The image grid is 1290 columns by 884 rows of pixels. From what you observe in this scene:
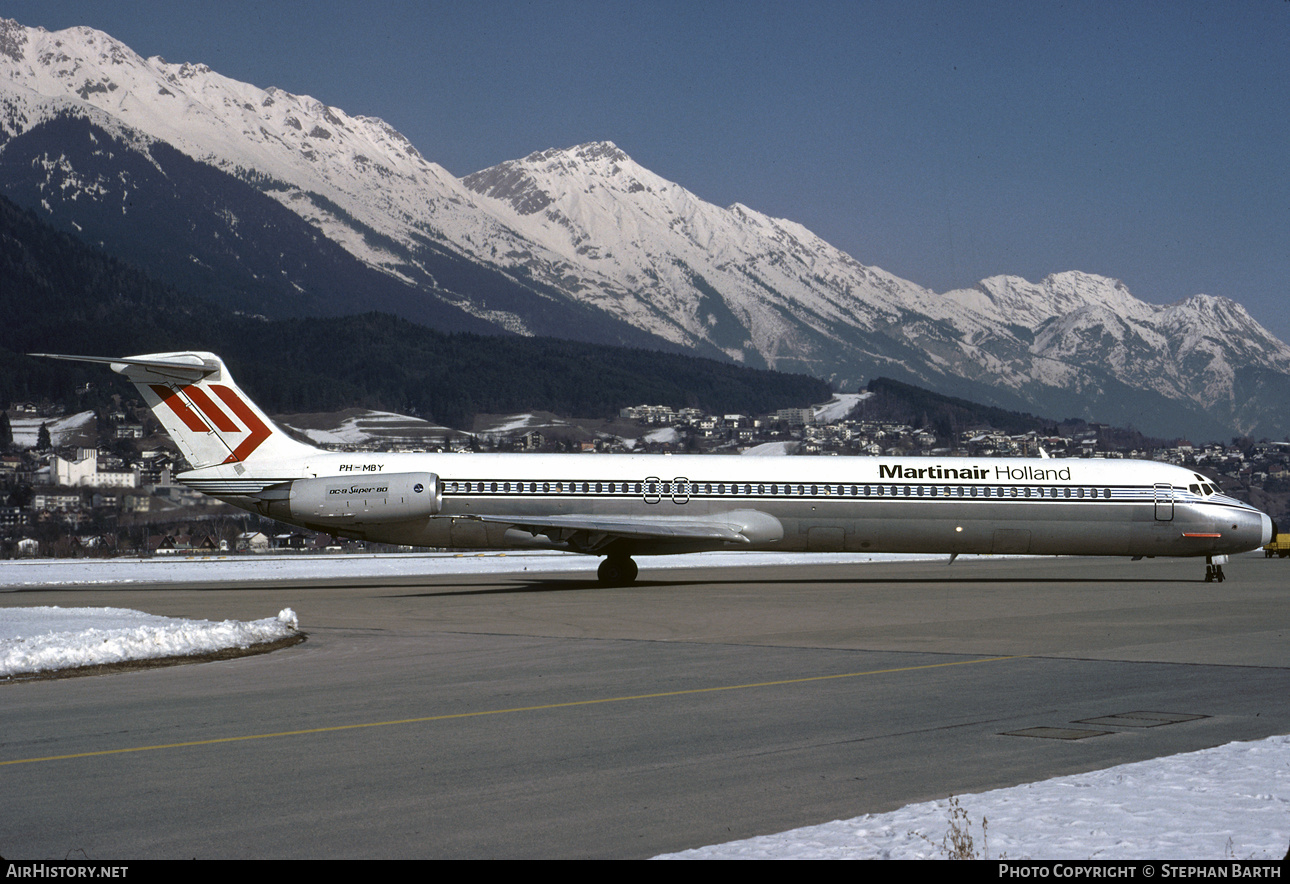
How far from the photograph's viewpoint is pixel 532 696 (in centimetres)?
1448

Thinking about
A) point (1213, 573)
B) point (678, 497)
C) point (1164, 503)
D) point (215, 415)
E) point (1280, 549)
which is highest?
point (215, 415)

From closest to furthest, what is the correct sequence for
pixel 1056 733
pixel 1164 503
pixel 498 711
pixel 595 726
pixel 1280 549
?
1. pixel 1056 733
2. pixel 595 726
3. pixel 498 711
4. pixel 1164 503
5. pixel 1280 549

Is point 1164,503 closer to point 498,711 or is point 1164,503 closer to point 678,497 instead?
point 678,497

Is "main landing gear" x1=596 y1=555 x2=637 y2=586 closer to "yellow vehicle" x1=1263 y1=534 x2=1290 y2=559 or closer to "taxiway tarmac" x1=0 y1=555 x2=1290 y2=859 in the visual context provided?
"taxiway tarmac" x1=0 y1=555 x2=1290 y2=859

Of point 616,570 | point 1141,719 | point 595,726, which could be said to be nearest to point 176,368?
point 616,570

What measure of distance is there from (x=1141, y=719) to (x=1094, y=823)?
5041mm

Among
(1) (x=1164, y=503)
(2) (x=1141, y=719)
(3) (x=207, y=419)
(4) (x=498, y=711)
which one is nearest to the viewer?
(2) (x=1141, y=719)

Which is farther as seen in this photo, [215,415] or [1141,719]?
[215,415]

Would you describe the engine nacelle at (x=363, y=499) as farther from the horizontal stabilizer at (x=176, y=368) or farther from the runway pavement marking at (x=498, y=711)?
the runway pavement marking at (x=498, y=711)

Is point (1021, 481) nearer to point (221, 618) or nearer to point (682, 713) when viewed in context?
point (221, 618)

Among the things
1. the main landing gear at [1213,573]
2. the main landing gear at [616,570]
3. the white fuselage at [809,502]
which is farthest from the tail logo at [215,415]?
the main landing gear at [1213,573]

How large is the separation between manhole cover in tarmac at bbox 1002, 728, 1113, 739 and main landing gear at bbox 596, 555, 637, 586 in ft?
81.1

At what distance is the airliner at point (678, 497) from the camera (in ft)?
116

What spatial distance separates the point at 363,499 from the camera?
34906mm
